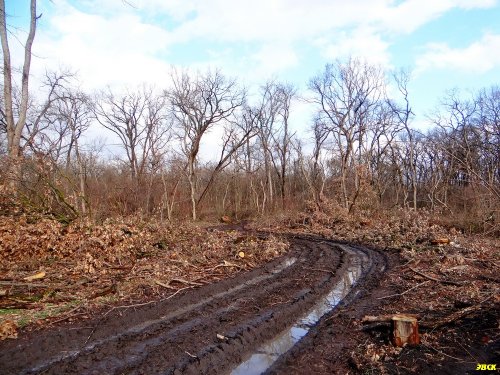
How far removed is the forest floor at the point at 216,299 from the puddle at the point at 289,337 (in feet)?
0.53

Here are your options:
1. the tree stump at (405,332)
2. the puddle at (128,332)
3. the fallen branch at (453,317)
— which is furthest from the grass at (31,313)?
the fallen branch at (453,317)

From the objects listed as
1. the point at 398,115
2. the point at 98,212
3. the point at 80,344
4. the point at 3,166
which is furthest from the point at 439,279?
the point at 398,115

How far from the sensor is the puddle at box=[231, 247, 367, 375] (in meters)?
5.12

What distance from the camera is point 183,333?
19.6ft

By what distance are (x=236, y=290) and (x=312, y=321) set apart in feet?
7.75

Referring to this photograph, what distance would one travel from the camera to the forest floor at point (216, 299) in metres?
5.04

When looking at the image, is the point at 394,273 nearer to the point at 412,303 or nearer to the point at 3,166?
the point at 412,303

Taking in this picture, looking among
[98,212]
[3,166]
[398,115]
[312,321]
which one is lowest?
[312,321]

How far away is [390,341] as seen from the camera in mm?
5348

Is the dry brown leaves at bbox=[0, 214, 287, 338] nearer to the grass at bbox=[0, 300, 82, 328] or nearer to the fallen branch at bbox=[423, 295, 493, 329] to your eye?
the grass at bbox=[0, 300, 82, 328]

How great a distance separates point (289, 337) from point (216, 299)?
7.38ft

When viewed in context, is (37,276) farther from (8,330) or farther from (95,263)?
(8,330)

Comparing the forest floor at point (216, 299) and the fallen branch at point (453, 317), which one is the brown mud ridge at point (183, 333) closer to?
the forest floor at point (216, 299)

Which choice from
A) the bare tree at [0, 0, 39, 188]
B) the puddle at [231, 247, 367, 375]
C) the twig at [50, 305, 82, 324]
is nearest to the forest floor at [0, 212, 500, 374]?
the twig at [50, 305, 82, 324]
